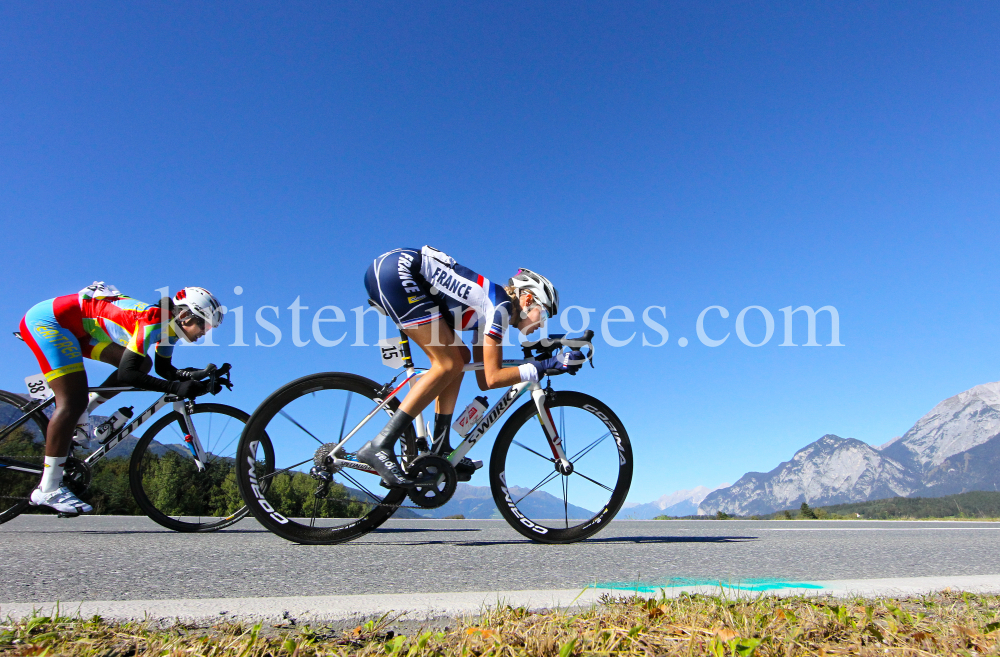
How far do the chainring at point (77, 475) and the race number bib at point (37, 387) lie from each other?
0.77 metres

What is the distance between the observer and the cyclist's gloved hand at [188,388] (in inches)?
200

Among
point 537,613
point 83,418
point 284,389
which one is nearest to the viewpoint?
point 537,613

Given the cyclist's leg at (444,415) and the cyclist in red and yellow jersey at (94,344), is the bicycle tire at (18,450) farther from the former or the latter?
the cyclist's leg at (444,415)

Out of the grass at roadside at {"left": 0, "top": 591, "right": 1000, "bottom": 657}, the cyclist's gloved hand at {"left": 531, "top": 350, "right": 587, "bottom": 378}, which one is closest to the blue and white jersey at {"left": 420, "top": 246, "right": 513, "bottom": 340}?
the cyclist's gloved hand at {"left": 531, "top": 350, "right": 587, "bottom": 378}

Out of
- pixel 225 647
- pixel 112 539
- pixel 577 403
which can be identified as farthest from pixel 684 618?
pixel 112 539

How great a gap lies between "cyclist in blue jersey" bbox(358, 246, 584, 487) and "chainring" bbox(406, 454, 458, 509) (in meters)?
0.09

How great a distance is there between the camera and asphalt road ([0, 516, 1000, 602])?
8.32ft

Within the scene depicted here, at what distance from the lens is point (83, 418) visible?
17.4 feet

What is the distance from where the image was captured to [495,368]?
4.33 meters

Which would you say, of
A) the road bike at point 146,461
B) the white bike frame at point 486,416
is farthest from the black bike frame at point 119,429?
the white bike frame at point 486,416

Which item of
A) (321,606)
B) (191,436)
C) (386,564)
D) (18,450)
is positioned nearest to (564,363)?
(386,564)

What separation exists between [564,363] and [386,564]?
2000 millimetres

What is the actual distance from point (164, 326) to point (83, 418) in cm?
122

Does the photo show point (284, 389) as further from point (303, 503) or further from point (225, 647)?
point (225, 647)
